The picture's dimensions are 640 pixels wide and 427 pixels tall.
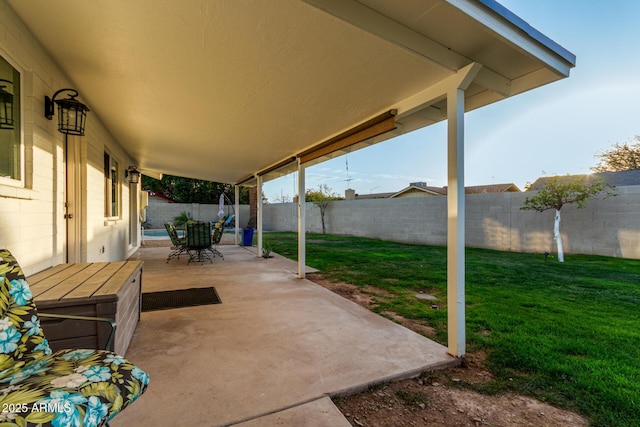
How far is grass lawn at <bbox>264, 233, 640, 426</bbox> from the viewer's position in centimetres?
202

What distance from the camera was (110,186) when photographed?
530 cm

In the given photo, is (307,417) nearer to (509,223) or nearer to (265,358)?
(265,358)

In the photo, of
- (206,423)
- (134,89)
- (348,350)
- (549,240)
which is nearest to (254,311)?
(348,350)

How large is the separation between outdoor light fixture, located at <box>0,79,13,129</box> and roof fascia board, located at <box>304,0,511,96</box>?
220 centimetres

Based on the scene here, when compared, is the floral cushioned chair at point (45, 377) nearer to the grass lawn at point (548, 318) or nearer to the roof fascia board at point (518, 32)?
the grass lawn at point (548, 318)

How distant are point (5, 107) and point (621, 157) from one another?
76.7 ft

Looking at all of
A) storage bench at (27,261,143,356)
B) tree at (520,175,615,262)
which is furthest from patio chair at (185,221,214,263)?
tree at (520,175,615,262)

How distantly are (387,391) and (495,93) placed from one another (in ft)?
8.54

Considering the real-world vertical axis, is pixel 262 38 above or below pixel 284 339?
above

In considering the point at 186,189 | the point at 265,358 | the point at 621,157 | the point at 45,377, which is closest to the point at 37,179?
the point at 45,377

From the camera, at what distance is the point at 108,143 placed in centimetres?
509

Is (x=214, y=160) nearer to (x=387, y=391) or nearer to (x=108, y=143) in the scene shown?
(x=108, y=143)

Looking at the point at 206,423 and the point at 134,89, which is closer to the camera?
the point at 206,423

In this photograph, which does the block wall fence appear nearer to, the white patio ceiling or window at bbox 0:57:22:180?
the white patio ceiling
